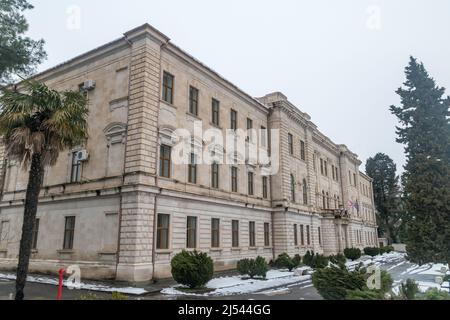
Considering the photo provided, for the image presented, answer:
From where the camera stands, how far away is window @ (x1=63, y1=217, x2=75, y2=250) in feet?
67.6

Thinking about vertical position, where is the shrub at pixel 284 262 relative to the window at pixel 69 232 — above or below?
below

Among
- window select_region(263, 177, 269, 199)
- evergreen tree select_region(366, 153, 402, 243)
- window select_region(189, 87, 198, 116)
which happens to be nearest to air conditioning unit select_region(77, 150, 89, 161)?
window select_region(189, 87, 198, 116)

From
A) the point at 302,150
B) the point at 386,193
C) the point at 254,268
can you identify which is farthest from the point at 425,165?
the point at 386,193

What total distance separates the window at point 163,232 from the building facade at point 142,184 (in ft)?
0.19

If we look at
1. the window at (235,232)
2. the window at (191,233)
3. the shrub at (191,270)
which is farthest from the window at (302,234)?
the shrub at (191,270)

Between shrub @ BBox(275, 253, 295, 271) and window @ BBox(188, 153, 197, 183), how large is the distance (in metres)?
10.7

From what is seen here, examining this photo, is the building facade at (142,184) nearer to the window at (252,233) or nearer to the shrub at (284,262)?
the window at (252,233)

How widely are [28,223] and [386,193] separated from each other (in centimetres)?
7482

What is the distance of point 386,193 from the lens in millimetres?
73688

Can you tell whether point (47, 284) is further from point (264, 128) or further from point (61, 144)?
point (264, 128)

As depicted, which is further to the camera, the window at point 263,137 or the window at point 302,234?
the window at point 302,234

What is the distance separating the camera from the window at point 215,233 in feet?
77.7

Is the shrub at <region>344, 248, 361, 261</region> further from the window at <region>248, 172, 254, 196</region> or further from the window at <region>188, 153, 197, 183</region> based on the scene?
the window at <region>188, 153, 197, 183</region>

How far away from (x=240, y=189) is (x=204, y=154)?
5614 mm
